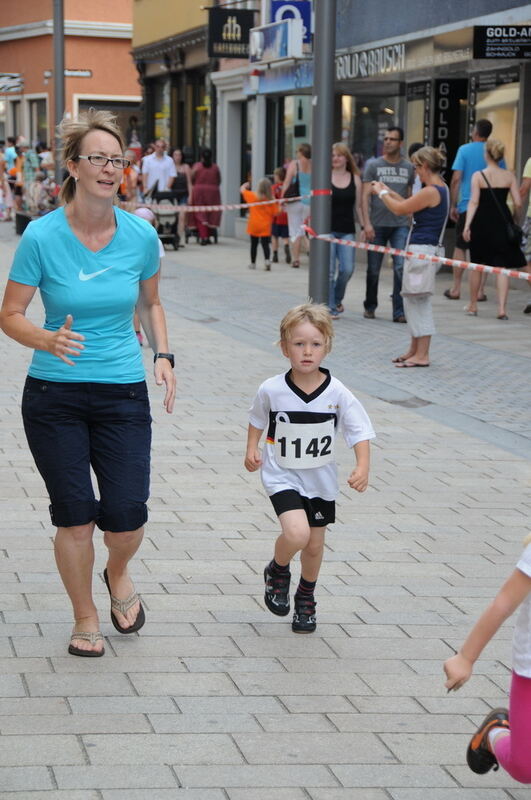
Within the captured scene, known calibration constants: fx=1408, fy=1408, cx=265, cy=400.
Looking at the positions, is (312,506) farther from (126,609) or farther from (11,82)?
(11,82)

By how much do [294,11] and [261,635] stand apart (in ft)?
64.8

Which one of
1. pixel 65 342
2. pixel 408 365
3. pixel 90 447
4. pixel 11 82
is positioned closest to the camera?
pixel 65 342

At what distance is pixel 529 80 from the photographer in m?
17.0

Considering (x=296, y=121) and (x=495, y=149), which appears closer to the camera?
(x=495, y=149)

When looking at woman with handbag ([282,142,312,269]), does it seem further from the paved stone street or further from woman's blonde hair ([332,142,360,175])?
the paved stone street

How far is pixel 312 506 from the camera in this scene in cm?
501

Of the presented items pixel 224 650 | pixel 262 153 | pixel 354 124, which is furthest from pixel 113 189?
pixel 262 153

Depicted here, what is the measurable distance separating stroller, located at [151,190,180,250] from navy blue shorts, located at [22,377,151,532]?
1893 centimetres

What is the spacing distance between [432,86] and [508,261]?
20.4 ft

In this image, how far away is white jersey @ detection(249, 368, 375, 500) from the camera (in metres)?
4.96

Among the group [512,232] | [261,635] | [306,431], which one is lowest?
[261,635]

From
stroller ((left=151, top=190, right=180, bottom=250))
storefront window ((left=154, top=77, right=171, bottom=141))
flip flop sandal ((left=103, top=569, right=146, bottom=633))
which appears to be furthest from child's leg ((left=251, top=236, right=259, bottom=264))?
flip flop sandal ((left=103, top=569, right=146, bottom=633))

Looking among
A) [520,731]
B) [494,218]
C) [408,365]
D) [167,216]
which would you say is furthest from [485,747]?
[167,216]

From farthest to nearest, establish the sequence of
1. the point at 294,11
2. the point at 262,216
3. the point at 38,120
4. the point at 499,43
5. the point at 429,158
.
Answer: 1. the point at 38,120
2. the point at 294,11
3. the point at 262,216
4. the point at 499,43
5. the point at 429,158
